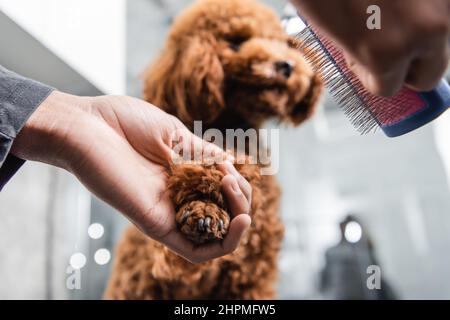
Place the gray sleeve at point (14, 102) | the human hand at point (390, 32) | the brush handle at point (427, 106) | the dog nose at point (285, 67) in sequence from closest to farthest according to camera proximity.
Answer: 1. the human hand at point (390, 32)
2. the brush handle at point (427, 106)
3. the gray sleeve at point (14, 102)
4. the dog nose at point (285, 67)

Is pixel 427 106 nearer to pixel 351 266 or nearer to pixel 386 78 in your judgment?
pixel 386 78

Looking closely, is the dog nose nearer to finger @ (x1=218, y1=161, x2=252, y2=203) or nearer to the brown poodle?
the brown poodle

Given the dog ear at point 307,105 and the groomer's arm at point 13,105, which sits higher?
the dog ear at point 307,105

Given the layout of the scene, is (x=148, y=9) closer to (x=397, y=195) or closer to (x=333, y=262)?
(x=333, y=262)

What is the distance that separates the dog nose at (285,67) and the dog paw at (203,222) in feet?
1.77

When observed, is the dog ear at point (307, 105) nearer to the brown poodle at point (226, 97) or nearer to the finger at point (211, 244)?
the brown poodle at point (226, 97)

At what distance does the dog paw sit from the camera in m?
0.56

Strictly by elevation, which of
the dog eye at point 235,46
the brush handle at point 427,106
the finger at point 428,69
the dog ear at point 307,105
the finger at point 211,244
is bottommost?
the finger at point 211,244

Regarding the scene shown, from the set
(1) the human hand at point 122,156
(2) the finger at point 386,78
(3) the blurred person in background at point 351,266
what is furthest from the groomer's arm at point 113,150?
(3) the blurred person in background at point 351,266

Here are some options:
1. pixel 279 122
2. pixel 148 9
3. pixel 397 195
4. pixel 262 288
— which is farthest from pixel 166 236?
pixel 397 195

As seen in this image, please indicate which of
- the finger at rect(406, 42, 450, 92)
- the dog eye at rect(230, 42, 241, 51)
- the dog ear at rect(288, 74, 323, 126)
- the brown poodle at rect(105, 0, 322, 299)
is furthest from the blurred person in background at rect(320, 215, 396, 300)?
the finger at rect(406, 42, 450, 92)

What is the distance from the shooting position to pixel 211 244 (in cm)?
59

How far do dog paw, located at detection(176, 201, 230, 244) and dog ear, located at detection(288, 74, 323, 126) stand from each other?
61 cm

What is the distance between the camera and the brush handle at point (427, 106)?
401 millimetres
